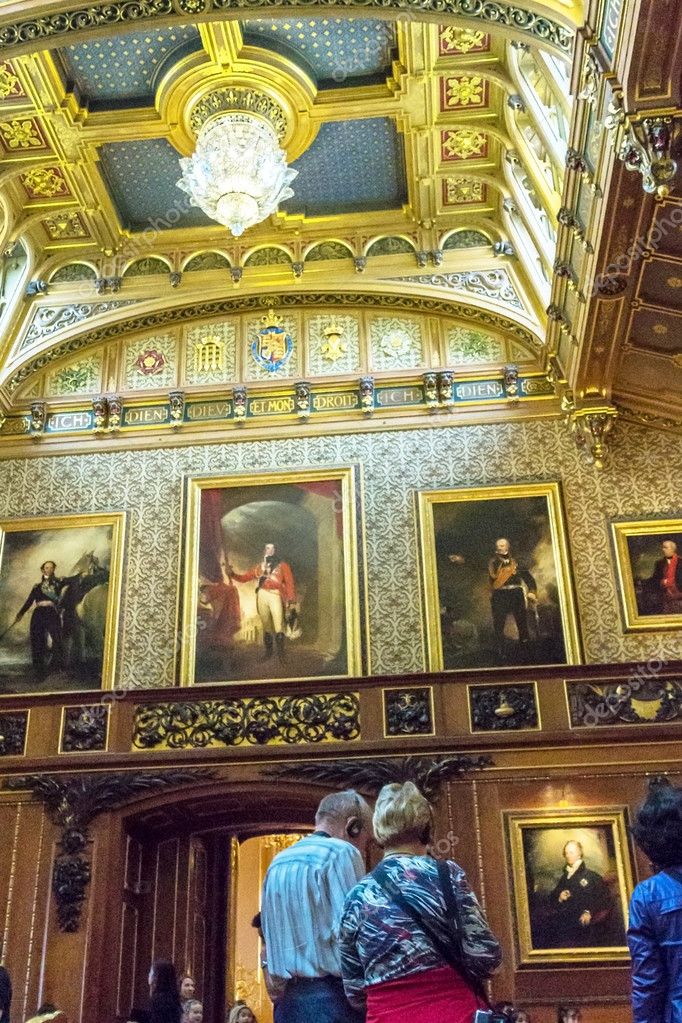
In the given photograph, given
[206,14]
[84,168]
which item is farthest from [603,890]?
[84,168]

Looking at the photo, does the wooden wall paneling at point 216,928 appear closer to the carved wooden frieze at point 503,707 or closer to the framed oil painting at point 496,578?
the framed oil painting at point 496,578

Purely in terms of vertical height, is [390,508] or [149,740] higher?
[390,508]

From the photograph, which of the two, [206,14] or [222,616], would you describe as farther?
[222,616]

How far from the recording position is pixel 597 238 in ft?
31.6

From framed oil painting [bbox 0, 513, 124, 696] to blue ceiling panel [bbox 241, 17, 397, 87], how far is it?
595 cm

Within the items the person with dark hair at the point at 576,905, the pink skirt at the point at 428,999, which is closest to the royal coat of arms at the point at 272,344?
the person with dark hair at the point at 576,905

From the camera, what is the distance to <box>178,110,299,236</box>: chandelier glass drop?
36.9 feet

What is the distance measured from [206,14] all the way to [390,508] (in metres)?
6.07

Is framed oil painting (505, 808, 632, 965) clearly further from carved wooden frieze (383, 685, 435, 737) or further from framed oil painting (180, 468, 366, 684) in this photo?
framed oil painting (180, 468, 366, 684)

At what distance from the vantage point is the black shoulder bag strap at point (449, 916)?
2646 millimetres

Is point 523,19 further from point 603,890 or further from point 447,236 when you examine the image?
point 603,890

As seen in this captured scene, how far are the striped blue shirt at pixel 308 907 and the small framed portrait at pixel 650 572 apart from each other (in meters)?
8.95

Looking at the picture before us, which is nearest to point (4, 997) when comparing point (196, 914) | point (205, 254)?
point (196, 914)

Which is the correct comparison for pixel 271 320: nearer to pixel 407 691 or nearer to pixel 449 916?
pixel 407 691
